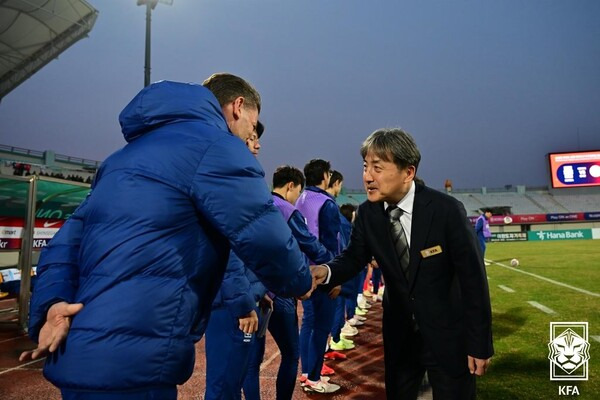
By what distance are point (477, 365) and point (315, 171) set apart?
305 centimetres

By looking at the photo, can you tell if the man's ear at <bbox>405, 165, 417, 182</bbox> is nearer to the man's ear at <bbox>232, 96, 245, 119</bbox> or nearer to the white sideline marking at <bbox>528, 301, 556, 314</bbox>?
the man's ear at <bbox>232, 96, 245, 119</bbox>

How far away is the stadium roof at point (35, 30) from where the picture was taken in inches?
728

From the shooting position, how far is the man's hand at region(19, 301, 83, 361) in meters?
1.29

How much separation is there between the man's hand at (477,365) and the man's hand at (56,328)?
1.89 m

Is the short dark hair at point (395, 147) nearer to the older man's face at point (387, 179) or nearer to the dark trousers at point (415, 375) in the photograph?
the older man's face at point (387, 179)

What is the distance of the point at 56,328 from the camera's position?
51.3 inches

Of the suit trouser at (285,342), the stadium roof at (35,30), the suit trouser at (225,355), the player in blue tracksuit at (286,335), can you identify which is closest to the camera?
the suit trouser at (225,355)

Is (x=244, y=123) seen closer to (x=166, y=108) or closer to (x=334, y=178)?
(x=166, y=108)

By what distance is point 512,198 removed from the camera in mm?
67312

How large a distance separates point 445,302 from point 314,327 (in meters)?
2.23

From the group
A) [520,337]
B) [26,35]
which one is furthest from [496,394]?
[26,35]

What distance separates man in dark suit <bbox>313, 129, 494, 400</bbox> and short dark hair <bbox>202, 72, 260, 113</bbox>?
2.57 ft

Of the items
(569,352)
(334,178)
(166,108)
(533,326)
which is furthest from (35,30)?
(569,352)

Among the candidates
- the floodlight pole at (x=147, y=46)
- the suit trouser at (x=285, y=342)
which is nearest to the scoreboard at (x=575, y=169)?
the floodlight pole at (x=147, y=46)
